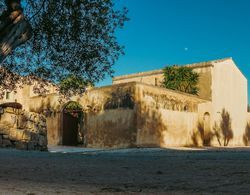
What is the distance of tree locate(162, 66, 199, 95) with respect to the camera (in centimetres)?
3447

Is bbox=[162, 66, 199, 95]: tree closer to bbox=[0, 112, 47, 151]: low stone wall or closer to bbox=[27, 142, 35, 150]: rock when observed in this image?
bbox=[0, 112, 47, 151]: low stone wall

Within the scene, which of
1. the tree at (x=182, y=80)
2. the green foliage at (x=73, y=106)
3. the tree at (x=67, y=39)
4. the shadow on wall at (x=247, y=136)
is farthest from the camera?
the shadow on wall at (x=247, y=136)

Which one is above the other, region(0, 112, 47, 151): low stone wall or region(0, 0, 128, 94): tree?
region(0, 0, 128, 94): tree

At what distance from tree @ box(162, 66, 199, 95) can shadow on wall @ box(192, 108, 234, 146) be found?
3900 mm

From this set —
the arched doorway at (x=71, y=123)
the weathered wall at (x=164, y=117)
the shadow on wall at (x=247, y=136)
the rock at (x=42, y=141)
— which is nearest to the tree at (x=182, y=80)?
the weathered wall at (x=164, y=117)

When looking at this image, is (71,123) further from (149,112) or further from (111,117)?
(149,112)

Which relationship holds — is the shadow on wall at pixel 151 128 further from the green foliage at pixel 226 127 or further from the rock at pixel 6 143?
the green foliage at pixel 226 127

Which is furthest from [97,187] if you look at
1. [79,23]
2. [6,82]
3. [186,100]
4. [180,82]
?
[180,82]

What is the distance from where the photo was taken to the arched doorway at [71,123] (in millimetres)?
28625

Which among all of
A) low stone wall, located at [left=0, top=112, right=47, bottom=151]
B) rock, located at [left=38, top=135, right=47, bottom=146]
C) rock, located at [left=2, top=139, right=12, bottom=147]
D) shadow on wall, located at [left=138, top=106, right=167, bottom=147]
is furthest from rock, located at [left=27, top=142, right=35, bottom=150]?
shadow on wall, located at [left=138, top=106, right=167, bottom=147]

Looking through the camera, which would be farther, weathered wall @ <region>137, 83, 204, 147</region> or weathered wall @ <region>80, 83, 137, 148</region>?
weathered wall @ <region>137, 83, 204, 147</region>

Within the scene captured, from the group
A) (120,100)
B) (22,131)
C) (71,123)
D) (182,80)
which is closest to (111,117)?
(120,100)

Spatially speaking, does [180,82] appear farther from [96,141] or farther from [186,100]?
[96,141]

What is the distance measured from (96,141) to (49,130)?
5.96 meters
